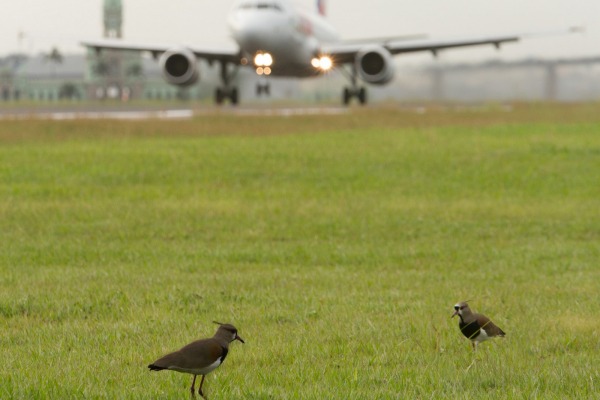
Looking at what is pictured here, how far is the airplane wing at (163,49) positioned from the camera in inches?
2042

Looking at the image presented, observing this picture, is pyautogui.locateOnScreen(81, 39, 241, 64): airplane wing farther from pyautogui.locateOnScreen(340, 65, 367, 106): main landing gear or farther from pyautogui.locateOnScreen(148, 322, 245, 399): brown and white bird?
pyautogui.locateOnScreen(148, 322, 245, 399): brown and white bird

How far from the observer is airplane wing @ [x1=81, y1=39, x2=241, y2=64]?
5188 centimetres

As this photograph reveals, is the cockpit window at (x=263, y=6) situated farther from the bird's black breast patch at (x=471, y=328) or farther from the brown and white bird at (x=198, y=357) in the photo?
the brown and white bird at (x=198, y=357)

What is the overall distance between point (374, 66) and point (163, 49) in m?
10.3

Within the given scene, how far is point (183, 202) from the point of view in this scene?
20.7m

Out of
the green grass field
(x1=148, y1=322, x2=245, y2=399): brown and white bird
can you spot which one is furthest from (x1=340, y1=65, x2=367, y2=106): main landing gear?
(x1=148, y1=322, x2=245, y2=399): brown and white bird

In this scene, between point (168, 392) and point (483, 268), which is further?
point (483, 268)

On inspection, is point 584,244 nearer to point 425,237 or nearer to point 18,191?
point 425,237

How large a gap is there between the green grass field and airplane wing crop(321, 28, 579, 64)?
2149cm

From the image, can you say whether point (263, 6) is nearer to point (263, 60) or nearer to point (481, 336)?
point (263, 60)

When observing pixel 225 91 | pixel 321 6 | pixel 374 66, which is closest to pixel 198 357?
pixel 374 66

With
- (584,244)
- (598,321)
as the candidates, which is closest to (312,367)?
(598,321)

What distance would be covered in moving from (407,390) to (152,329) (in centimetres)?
294

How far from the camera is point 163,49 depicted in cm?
5466
